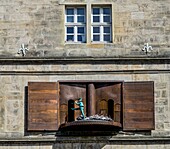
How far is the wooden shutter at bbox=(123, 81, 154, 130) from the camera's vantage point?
24750mm

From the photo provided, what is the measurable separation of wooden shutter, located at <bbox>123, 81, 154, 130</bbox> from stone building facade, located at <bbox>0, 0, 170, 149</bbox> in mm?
258

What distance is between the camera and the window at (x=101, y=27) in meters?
25.6

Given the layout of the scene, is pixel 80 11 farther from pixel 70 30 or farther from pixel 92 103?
pixel 92 103

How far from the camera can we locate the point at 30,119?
24.8 m

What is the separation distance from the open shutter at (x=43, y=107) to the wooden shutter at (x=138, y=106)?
211cm

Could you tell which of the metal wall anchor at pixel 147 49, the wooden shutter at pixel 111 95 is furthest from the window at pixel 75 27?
the metal wall anchor at pixel 147 49

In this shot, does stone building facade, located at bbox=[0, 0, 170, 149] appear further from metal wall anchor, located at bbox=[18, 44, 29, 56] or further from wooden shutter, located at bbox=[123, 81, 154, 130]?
wooden shutter, located at bbox=[123, 81, 154, 130]

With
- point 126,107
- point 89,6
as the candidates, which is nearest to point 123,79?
point 126,107

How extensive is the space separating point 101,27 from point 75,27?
813mm

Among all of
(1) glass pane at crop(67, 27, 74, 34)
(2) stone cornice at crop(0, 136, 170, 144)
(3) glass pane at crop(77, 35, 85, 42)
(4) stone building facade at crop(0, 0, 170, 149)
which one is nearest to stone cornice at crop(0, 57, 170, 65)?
(4) stone building facade at crop(0, 0, 170, 149)

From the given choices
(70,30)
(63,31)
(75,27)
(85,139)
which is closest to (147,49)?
(75,27)

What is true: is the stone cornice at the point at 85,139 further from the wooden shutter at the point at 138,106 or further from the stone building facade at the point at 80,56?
the wooden shutter at the point at 138,106

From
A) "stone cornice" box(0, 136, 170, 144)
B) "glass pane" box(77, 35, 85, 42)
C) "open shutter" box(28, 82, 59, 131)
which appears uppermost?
"glass pane" box(77, 35, 85, 42)

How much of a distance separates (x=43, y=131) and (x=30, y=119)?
536mm
